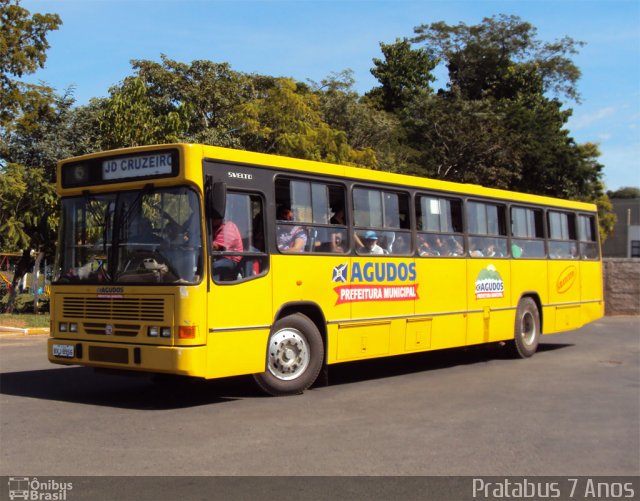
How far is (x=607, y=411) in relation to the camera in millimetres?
8844

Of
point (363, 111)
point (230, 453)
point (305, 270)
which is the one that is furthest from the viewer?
point (363, 111)

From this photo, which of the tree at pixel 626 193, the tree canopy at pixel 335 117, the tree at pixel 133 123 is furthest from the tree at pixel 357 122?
the tree at pixel 626 193

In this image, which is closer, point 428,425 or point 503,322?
point 428,425

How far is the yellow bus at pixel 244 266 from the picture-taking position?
27.7ft

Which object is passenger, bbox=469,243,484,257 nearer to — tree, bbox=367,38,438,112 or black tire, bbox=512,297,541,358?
black tire, bbox=512,297,541,358

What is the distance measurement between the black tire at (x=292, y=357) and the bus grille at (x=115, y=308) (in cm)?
147

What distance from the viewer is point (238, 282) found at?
347 inches

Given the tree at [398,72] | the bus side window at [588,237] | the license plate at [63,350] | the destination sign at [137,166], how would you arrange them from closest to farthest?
1. the destination sign at [137,166]
2. the license plate at [63,350]
3. the bus side window at [588,237]
4. the tree at [398,72]

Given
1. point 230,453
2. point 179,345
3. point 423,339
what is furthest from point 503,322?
point 230,453

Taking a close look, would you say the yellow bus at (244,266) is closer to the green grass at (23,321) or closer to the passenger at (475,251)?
the passenger at (475,251)

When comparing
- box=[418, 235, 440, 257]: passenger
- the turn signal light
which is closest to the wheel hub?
the turn signal light

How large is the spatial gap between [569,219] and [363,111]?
19850 millimetres
